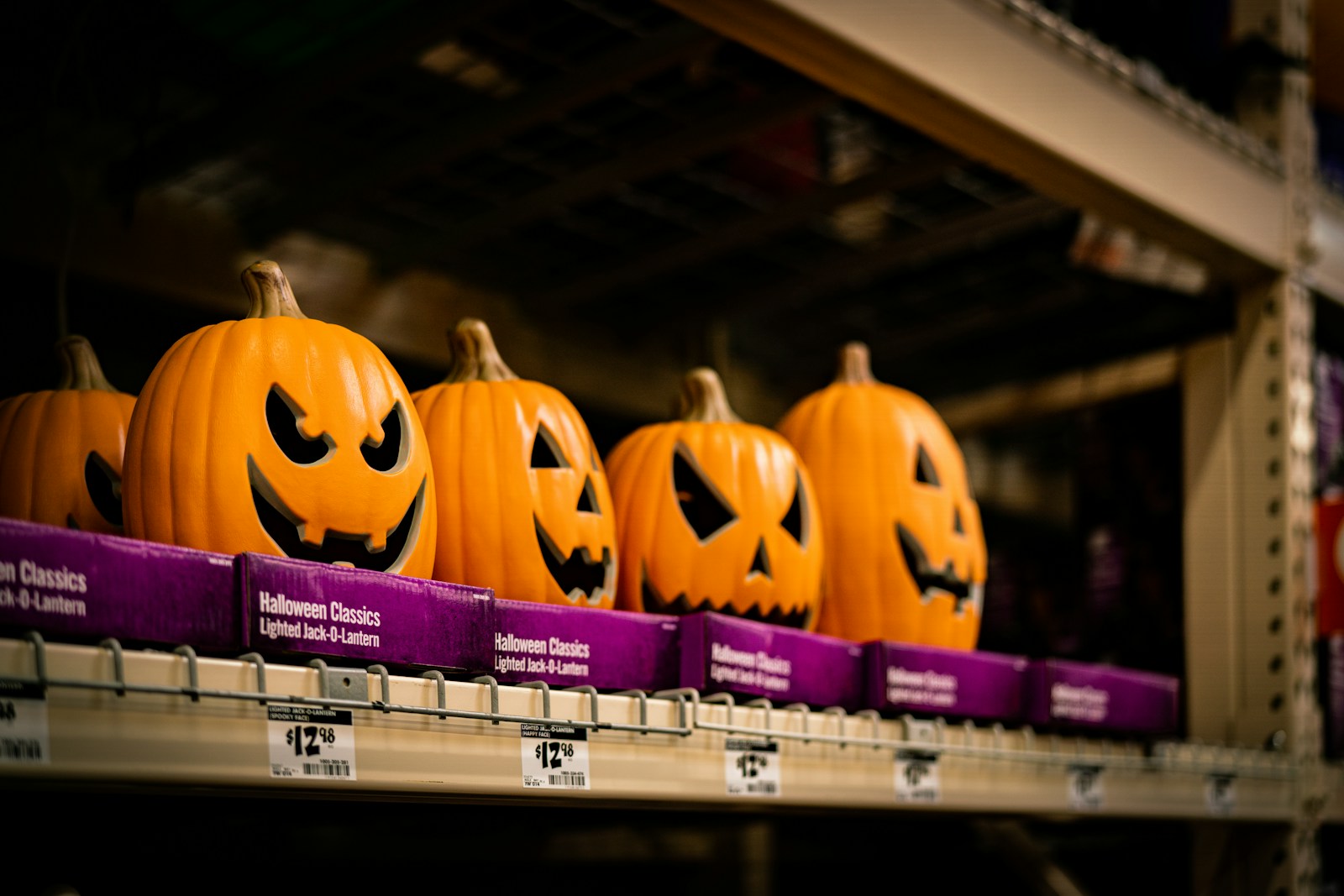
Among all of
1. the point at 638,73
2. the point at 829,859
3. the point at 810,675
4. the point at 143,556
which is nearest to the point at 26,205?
the point at 638,73

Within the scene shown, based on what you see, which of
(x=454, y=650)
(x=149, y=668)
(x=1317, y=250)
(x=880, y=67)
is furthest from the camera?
(x=1317, y=250)

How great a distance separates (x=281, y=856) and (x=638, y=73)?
39.4 inches

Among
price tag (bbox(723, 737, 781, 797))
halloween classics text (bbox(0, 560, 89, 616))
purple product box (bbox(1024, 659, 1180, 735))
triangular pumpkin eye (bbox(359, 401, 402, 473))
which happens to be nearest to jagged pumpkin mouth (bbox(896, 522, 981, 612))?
purple product box (bbox(1024, 659, 1180, 735))

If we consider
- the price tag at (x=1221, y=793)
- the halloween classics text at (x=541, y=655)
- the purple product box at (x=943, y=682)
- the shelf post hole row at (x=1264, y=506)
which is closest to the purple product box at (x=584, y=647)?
the halloween classics text at (x=541, y=655)

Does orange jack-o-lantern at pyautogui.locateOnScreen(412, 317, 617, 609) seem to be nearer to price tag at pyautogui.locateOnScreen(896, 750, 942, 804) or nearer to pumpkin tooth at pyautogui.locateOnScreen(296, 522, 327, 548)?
pumpkin tooth at pyautogui.locateOnScreen(296, 522, 327, 548)

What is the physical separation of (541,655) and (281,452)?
0.80 feet

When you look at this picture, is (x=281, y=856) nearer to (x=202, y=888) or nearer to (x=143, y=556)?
(x=202, y=888)

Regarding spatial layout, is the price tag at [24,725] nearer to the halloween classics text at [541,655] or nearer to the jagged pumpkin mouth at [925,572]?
the halloween classics text at [541,655]

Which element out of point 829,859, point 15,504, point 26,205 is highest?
point 26,205

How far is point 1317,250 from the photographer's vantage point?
1984mm

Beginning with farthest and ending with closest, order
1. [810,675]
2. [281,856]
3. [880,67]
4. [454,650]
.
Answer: [281,856] < [880,67] < [810,675] < [454,650]

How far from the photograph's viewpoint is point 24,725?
702 millimetres

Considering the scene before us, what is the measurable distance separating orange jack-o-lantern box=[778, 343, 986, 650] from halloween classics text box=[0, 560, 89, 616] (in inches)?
34.3

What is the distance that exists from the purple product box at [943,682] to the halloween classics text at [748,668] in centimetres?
12
